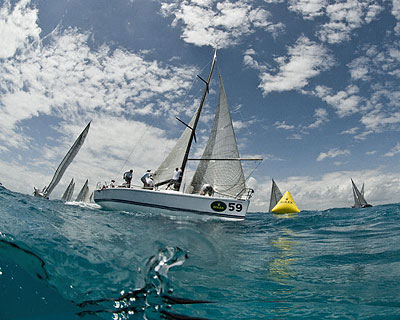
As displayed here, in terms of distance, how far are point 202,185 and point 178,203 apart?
5.10m

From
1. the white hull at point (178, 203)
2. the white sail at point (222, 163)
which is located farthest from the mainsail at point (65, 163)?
the white sail at point (222, 163)

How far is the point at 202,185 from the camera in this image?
20.8 metres

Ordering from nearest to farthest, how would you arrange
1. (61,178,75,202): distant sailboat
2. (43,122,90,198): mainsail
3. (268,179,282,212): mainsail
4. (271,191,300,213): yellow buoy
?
(271,191,300,213): yellow buoy → (43,122,90,198): mainsail → (268,179,282,212): mainsail → (61,178,75,202): distant sailboat

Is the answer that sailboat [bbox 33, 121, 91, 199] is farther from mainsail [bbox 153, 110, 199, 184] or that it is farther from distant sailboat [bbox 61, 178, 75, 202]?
distant sailboat [bbox 61, 178, 75, 202]

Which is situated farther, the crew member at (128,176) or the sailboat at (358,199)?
the sailboat at (358,199)

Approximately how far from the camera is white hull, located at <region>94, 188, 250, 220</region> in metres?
16.0

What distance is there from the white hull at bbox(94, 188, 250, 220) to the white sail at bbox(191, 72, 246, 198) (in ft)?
7.91

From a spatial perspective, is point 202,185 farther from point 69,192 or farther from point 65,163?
point 69,192

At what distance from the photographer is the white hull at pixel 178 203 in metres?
16.0

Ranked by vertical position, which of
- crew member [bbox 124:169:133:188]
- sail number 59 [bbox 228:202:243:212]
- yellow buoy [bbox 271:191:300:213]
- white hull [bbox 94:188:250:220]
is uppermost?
yellow buoy [bbox 271:191:300:213]

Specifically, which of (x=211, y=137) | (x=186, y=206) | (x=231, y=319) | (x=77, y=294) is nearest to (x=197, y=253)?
(x=231, y=319)

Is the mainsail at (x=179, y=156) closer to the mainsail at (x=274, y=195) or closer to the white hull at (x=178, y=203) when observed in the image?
the white hull at (x=178, y=203)

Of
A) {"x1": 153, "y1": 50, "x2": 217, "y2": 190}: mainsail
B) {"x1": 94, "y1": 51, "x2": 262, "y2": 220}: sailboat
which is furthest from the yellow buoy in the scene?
{"x1": 153, "y1": 50, "x2": 217, "y2": 190}: mainsail

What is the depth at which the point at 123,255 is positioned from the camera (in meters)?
5.08
